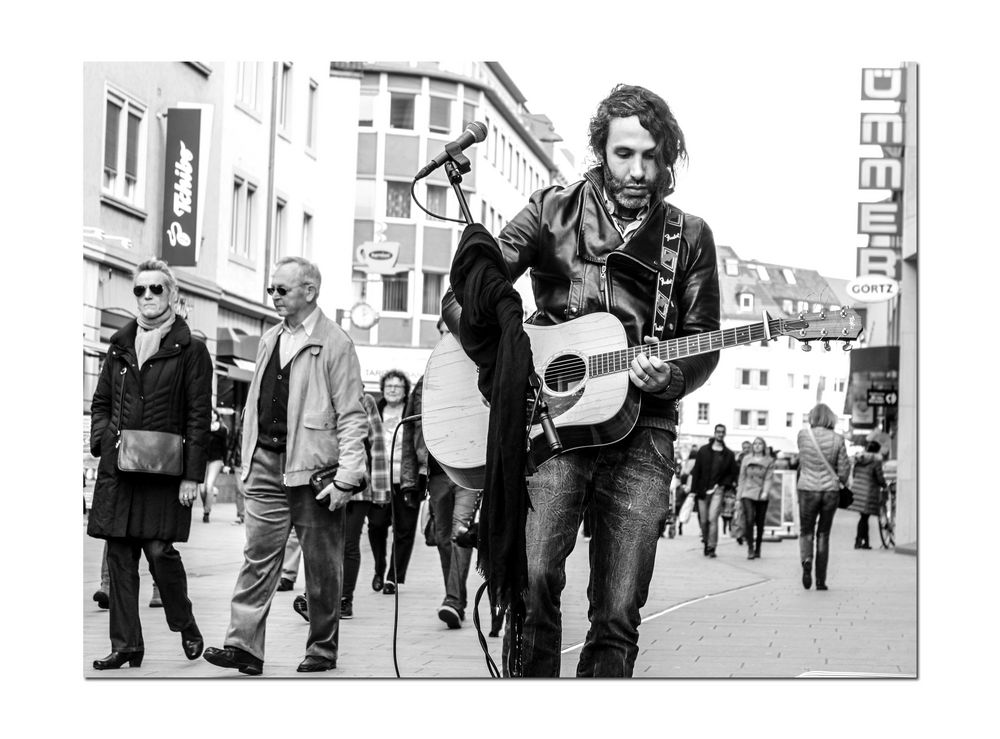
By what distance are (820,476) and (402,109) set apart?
5.96 m

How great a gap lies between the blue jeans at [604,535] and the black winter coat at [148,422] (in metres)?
2.27

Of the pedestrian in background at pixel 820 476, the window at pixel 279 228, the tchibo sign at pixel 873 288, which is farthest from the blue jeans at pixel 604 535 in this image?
the pedestrian in background at pixel 820 476

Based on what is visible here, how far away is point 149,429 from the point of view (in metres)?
6.66

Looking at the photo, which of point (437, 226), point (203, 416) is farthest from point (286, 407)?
point (437, 226)

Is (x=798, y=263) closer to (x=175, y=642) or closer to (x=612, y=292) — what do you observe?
(x=612, y=292)

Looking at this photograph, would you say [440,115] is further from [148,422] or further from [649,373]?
[649,373]

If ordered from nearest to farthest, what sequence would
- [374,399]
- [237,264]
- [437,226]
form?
1. [437,226]
2. [237,264]
3. [374,399]

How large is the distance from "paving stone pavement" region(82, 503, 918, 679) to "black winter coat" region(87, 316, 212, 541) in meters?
0.42

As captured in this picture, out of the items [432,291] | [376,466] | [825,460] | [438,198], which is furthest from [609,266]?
[825,460]

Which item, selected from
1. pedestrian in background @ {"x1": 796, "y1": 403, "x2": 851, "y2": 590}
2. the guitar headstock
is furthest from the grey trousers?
pedestrian in background @ {"x1": 796, "y1": 403, "x2": 851, "y2": 590}

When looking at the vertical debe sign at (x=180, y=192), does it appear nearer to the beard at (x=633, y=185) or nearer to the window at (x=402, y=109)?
the window at (x=402, y=109)

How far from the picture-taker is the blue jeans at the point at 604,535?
4.90 metres

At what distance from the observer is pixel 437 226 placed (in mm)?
7301
